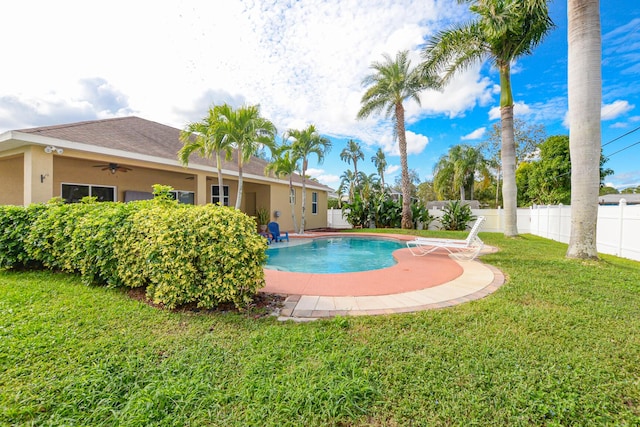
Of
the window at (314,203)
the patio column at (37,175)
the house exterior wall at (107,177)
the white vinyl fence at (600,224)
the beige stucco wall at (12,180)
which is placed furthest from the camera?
the window at (314,203)

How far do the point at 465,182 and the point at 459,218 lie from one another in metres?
18.4

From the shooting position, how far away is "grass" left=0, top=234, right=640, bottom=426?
212cm

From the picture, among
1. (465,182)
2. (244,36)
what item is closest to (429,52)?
(244,36)

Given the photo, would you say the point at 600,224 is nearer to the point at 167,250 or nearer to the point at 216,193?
the point at 167,250

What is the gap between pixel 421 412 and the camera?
6.92 ft

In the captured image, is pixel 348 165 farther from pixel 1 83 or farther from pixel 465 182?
pixel 1 83

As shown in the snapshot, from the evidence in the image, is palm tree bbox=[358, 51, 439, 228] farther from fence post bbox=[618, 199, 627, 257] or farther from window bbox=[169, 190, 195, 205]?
window bbox=[169, 190, 195, 205]

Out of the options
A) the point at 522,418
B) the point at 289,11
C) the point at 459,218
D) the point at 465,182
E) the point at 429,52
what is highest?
the point at 429,52

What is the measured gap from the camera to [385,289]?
17.5 ft

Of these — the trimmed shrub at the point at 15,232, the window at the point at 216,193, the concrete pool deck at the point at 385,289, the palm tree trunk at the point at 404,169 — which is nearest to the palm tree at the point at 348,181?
the palm tree trunk at the point at 404,169

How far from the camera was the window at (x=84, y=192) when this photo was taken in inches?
406

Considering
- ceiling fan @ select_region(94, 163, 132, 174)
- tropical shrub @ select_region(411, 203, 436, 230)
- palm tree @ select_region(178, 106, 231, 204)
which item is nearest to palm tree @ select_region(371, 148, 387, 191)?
tropical shrub @ select_region(411, 203, 436, 230)

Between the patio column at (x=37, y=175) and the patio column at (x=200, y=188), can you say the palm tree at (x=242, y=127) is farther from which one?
the patio column at (x=37, y=175)

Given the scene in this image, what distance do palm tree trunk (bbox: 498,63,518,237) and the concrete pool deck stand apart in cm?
754
